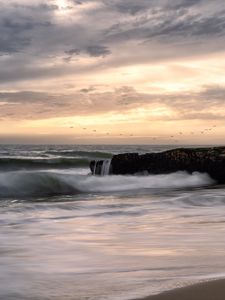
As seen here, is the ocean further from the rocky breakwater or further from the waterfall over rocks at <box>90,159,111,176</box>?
the waterfall over rocks at <box>90,159,111,176</box>

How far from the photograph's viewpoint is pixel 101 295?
312 centimetres

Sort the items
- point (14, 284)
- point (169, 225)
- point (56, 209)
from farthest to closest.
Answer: point (56, 209), point (169, 225), point (14, 284)

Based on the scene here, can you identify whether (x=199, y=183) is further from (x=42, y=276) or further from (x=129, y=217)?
(x=42, y=276)

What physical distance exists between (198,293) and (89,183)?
13.3m

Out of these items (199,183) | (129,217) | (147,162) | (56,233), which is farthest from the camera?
(147,162)

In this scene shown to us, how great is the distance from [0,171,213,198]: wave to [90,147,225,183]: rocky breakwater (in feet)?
0.77

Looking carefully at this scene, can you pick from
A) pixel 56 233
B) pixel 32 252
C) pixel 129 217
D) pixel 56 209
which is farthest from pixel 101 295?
pixel 56 209

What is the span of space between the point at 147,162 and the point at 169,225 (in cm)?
1019

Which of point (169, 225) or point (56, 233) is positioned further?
point (169, 225)

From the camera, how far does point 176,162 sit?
1633cm

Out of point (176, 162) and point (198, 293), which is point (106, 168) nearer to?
point (176, 162)

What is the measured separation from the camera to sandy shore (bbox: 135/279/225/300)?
2938 millimetres

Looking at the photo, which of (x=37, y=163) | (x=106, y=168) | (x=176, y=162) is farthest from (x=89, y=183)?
(x=37, y=163)

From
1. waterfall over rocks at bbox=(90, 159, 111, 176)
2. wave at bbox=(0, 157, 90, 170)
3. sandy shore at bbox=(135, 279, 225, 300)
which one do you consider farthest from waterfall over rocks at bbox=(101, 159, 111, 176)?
sandy shore at bbox=(135, 279, 225, 300)
